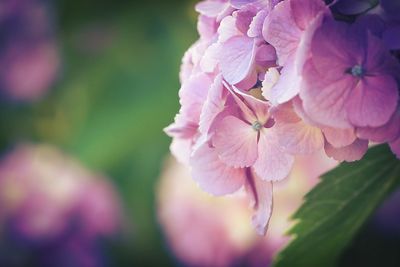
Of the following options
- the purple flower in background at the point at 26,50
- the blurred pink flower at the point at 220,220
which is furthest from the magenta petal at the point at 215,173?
the purple flower in background at the point at 26,50

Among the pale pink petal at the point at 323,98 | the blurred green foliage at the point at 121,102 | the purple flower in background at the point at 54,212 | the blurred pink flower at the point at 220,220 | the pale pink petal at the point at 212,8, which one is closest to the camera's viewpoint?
the pale pink petal at the point at 323,98

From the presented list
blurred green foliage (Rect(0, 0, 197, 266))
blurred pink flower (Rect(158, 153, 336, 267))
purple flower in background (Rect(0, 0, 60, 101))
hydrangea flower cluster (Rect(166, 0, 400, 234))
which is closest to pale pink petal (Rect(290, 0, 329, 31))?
hydrangea flower cluster (Rect(166, 0, 400, 234))

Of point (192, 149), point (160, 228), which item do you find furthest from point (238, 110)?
point (160, 228)

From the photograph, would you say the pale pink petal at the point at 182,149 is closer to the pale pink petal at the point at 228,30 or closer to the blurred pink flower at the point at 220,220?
the pale pink petal at the point at 228,30

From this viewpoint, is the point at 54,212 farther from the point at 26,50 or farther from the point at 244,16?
the point at 244,16

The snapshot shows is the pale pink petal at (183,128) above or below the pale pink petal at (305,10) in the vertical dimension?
below

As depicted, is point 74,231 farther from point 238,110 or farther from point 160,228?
point 238,110

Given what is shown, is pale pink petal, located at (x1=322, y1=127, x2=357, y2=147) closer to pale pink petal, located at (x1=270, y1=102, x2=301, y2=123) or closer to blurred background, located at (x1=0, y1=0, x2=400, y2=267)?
pale pink petal, located at (x1=270, y1=102, x2=301, y2=123)

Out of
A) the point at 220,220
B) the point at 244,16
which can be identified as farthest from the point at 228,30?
the point at 220,220
